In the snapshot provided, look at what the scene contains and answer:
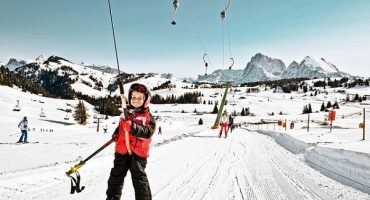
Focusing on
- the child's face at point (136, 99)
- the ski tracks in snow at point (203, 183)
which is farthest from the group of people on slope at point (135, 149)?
the ski tracks in snow at point (203, 183)

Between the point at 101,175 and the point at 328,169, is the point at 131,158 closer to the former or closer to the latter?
the point at 101,175

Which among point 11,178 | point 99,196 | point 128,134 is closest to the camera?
point 128,134

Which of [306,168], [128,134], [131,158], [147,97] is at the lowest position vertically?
[306,168]

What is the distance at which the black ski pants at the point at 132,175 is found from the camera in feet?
14.5

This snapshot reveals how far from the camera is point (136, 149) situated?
4.39 metres

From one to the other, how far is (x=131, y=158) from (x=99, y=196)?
70.0 inches

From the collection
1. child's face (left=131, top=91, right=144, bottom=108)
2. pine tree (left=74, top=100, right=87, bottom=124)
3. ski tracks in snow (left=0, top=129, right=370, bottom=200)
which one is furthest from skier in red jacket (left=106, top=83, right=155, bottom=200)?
pine tree (left=74, top=100, right=87, bottom=124)

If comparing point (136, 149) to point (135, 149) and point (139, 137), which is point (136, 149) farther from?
point (139, 137)

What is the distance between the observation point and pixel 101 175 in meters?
7.78

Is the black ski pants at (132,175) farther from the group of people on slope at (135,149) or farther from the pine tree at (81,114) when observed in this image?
the pine tree at (81,114)

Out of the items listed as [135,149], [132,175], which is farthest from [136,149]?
[132,175]

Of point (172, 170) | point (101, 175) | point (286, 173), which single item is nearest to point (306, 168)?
point (286, 173)

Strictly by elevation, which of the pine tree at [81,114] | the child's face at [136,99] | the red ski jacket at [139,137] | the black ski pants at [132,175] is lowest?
the pine tree at [81,114]

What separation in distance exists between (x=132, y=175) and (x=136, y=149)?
417mm
